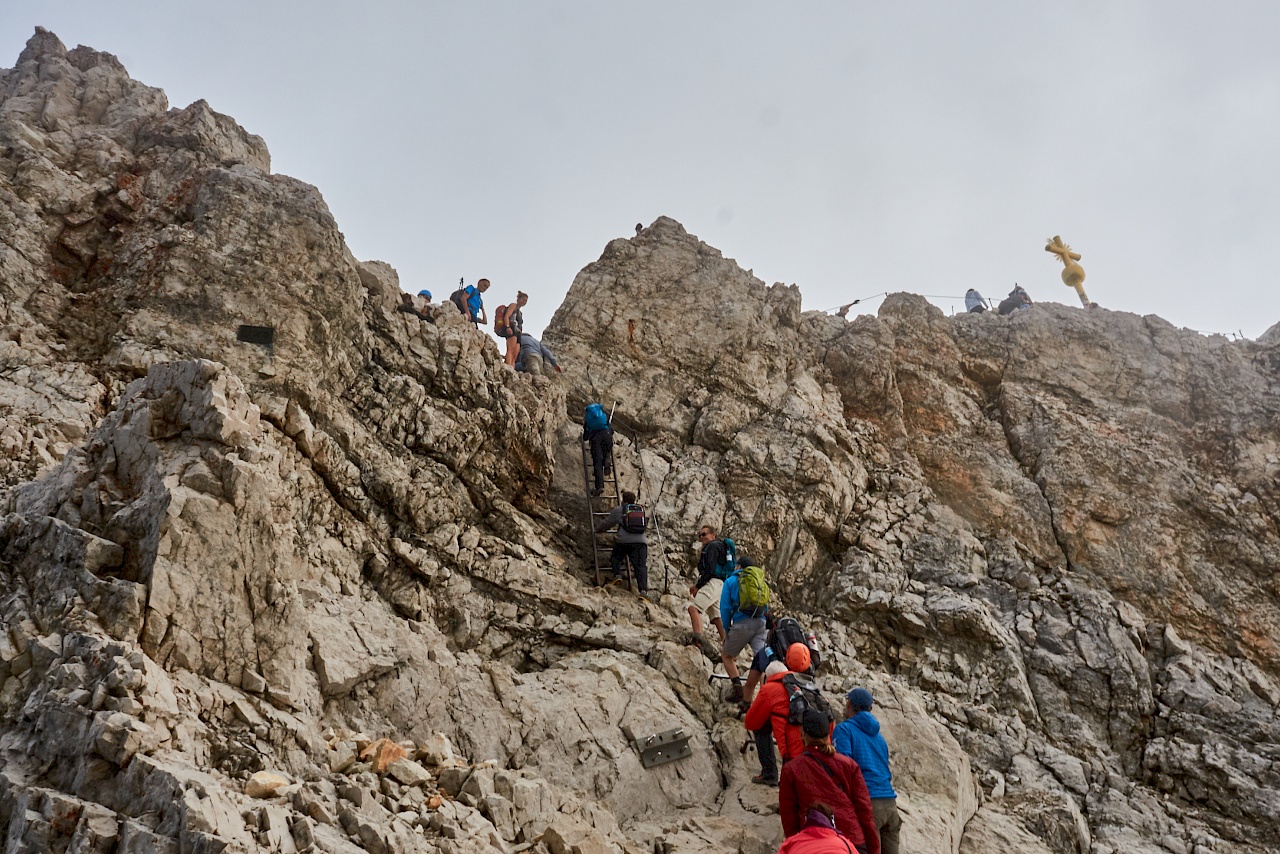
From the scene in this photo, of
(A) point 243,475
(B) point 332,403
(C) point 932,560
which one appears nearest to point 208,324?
(B) point 332,403

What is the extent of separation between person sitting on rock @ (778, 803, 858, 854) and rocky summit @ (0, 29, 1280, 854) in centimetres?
183

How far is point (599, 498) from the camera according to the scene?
1612 cm

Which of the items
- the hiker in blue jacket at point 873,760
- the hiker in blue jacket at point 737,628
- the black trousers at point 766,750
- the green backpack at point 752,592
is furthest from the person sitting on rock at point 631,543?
the hiker in blue jacket at point 873,760

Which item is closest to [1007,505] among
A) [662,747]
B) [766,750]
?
[766,750]

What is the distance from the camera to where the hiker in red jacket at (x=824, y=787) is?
7.80 metres

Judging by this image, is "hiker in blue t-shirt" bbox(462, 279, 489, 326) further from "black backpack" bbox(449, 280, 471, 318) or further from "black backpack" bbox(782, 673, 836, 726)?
"black backpack" bbox(782, 673, 836, 726)

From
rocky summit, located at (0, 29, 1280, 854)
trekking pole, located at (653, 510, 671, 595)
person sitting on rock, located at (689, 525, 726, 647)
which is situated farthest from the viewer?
trekking pole, located at (653, 510, 671, 595)

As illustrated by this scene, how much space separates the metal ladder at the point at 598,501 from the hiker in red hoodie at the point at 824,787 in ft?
21.4

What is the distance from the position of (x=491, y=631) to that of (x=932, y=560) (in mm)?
9057

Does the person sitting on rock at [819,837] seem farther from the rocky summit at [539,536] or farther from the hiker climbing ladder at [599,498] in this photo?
the hiker climbing ladder at [599,498]

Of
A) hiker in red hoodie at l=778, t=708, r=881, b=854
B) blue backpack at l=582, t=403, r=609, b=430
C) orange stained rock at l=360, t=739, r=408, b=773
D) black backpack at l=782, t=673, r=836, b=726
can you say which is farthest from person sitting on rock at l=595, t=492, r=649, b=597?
orange stained rock at l=360, t=739, r=408, b=773

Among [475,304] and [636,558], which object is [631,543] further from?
[475,304]

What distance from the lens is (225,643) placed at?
26.2ft

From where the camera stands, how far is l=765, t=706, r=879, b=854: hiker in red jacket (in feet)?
25.6
